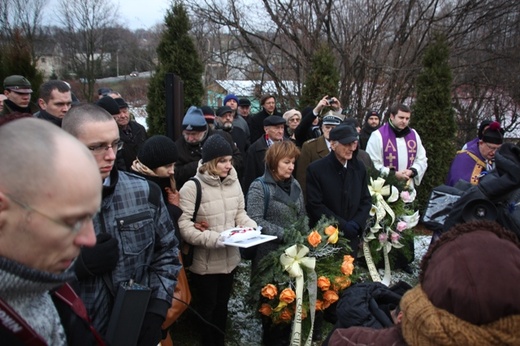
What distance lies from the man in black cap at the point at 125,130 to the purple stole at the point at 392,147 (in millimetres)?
3423

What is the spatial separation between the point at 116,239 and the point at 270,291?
1726mm

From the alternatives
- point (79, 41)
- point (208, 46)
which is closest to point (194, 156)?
point (208, 46)

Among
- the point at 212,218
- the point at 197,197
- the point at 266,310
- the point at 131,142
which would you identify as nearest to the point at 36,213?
the point at 197,197

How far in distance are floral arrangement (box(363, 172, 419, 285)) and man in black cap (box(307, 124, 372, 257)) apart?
75 centimetres

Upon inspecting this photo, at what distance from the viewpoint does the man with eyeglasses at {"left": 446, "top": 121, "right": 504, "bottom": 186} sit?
178 inches

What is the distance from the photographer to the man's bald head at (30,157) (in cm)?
99

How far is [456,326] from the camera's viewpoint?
1246 millimetres

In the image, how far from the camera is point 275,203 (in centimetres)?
392

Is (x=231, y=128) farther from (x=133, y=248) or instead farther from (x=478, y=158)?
(x=133, y=248)

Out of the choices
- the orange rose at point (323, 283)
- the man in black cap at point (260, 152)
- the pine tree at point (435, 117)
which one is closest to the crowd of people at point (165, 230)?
the man in black cap at point (260, 152)

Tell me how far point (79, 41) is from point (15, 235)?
107 ft

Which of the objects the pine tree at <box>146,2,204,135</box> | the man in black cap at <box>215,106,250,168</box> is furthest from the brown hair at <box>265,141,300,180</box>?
the pine tree at <box>146,2,204,135</box>

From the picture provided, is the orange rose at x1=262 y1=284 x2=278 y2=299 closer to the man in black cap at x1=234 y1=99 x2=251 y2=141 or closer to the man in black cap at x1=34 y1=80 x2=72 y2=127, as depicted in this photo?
the man in black cap at x1=34 y1=80 x2=72 y2=127

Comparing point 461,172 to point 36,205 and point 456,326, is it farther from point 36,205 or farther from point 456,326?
point 36,205
